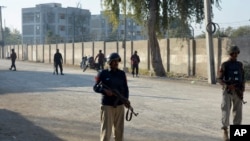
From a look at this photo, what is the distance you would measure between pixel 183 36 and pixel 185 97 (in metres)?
12.8

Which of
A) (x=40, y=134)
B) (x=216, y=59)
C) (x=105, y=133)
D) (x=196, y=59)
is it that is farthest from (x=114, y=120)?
(x=196, y=59)

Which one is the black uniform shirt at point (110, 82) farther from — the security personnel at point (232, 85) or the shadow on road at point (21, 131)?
the security personnel at point (232, 85)

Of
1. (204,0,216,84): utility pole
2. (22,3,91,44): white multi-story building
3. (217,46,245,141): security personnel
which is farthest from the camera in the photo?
(22,3,91,44): white multi-story building

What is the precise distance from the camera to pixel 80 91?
55.9 ft

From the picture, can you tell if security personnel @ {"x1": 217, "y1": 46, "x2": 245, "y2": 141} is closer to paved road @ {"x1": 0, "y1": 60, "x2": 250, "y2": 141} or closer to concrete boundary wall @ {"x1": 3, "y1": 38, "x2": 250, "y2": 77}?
paved road @ {"x1": 0, "y1": 60, "x2": 250, "y2": 141}

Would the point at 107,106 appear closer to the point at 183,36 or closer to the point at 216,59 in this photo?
the point at 216,59

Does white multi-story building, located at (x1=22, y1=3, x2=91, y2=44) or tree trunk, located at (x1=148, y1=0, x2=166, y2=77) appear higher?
white multi-story building, located at (x1=22, y1=3, x2=91, y2=44)

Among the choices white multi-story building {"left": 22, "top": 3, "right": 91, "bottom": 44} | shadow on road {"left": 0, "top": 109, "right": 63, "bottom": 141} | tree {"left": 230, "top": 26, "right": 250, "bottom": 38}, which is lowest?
shadow on road {"left": 0, "top": 109, "right": 63, "bottom": 141}

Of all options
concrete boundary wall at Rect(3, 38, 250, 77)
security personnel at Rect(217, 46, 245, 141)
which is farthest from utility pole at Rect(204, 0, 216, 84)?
security personnel at Rect(217, 46, 245, 141)

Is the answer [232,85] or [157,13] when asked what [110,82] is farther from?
[157,13]

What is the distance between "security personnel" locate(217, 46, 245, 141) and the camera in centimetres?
779

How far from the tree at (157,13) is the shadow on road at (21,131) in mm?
17885

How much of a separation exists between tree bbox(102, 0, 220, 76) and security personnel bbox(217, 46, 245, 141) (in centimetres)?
1878

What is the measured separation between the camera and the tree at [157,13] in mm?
26344
